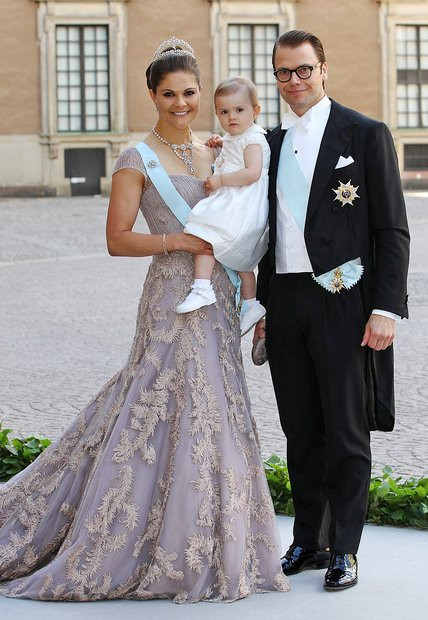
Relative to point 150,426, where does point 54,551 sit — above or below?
below

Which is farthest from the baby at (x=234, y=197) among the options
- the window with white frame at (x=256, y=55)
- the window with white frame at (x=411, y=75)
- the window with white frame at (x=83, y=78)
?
the window with white frame at (x=411, y=75)

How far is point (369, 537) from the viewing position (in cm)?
461

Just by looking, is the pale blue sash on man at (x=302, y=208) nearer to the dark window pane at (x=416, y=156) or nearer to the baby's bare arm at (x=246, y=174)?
the baby's bare arm at (x=246, y=174)

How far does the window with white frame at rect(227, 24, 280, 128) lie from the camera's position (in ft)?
94.2

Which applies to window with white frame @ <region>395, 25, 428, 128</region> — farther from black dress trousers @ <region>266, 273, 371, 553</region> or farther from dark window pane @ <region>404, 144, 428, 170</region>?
black dress trousers @ <region>266, 273, 371, 553</region>

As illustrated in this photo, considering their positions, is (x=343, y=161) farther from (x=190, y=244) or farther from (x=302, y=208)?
(x=190, y=244)

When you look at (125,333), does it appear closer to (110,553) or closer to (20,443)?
(20,443)

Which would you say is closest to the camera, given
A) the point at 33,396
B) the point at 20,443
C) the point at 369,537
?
the point at 369,537

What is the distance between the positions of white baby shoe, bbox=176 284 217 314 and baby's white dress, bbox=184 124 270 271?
11 cm

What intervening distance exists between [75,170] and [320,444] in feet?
79.2

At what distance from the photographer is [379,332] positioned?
3.80 meters

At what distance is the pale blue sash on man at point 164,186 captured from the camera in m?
3.98

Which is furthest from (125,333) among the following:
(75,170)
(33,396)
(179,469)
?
(75,170)

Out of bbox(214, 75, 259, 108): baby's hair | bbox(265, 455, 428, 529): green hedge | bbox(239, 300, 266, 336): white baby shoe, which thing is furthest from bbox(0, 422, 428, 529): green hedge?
bbox(214, 75, 259, 108): baby's hair
